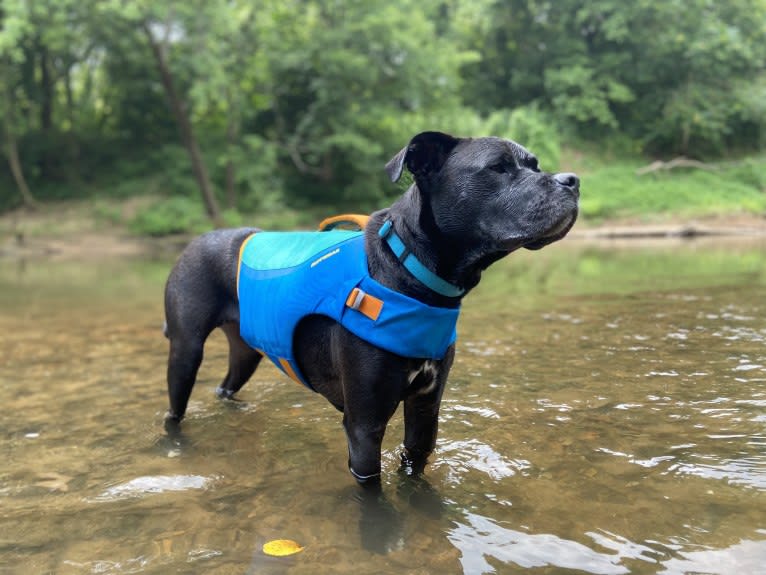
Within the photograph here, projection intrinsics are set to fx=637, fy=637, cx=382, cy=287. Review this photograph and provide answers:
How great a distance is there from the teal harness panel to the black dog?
63 mm

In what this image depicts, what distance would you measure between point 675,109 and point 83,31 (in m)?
24.0

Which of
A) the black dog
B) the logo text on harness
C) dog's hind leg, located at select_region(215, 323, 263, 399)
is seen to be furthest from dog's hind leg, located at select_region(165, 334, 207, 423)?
the logo text on harness

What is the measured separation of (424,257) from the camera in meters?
2.93

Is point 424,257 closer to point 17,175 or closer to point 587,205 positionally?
point 587,205

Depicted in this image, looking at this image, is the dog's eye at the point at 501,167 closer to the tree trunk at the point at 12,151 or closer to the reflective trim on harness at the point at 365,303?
the reflective trim on harness at the point at 365,303

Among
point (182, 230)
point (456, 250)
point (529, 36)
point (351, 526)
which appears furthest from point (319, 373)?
point (529, 36)

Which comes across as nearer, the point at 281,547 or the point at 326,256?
the point at 281,547

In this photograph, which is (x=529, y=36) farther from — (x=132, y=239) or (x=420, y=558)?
(x=420, y=558)

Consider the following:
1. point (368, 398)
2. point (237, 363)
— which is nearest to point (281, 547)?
point (368, 398)

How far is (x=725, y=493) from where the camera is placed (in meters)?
2.97

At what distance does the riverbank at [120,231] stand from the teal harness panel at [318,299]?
17635 mm

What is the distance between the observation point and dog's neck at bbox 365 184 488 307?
292cm

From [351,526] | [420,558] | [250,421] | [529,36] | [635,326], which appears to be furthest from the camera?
[529,36]

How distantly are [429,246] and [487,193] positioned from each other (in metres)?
0.35
